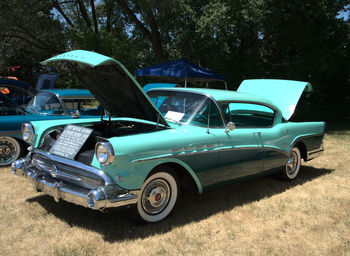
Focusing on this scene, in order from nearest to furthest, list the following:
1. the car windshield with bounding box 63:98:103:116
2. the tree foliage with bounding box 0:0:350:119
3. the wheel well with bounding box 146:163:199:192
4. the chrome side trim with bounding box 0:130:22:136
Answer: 1. the wheel well with bounding box 146:163:199:192
2. the chrome side trim with bounding box 0:130:22:136
3. the car windshield with bounding box 63:98:103:116
4. the tree foliage with bounding box 0:0:350:119

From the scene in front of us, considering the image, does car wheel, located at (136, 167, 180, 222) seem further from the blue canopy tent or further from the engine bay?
the blue canopy tent

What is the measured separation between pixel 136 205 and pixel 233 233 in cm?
111

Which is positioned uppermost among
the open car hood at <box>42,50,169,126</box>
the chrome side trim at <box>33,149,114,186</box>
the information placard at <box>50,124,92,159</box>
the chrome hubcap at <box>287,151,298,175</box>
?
the open car hood at <box>42,50,169,126</box>

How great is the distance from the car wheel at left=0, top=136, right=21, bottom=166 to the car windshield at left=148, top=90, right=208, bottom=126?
2957mm

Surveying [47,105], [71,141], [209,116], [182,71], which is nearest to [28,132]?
[71,141]

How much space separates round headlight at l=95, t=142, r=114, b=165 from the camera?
9.64 ft

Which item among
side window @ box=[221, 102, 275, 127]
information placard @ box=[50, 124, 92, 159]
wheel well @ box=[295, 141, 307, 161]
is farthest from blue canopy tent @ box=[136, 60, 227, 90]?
information placard @ box=[50, 124, 92, 159]

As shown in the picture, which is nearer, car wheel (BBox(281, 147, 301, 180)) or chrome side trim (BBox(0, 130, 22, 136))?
car wheel (BBox(281, 147, 301, 180))

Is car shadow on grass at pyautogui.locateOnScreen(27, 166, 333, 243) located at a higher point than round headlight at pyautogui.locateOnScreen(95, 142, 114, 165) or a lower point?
lower

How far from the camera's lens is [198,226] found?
3.57 m

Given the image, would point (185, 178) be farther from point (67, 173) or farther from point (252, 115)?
point (252, 115)

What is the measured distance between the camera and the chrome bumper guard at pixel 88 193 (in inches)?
114

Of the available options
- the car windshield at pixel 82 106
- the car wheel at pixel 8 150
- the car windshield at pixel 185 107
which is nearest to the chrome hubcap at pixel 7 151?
the car wheel at pixel 8 150

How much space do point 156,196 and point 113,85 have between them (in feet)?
4.49
